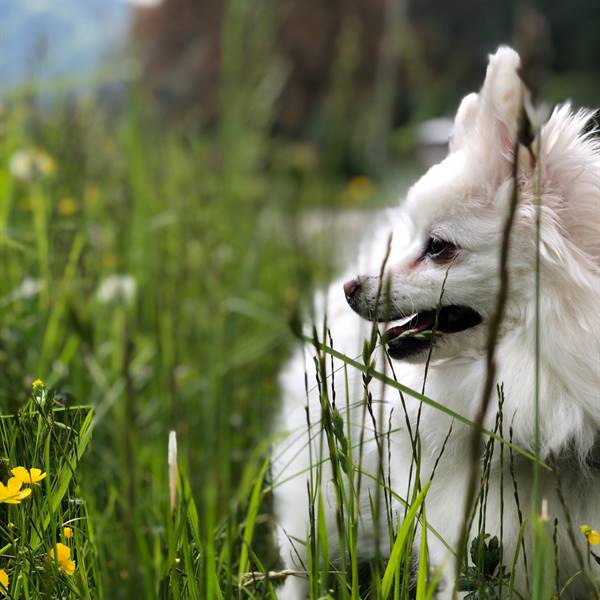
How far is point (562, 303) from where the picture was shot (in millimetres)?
1816

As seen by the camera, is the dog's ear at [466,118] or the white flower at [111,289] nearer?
the dog's ear at [466,118]

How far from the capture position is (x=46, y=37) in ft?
10.4

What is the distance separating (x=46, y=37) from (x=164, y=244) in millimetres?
971

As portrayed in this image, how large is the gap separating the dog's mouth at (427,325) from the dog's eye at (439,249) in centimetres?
12

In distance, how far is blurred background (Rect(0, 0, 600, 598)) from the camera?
6.43 feet

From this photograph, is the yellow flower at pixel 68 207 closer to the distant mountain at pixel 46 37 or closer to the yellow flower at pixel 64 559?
the distant mountain at pixel 46 37

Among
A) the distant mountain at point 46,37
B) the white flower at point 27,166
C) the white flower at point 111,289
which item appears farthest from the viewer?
the distant mountain at point 46,37

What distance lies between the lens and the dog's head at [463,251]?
6.12 ft

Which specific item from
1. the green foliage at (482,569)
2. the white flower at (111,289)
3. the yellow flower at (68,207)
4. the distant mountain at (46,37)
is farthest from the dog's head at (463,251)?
the distant mountain at (46,37)

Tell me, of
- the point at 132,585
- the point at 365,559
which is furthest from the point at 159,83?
the point at 132,585

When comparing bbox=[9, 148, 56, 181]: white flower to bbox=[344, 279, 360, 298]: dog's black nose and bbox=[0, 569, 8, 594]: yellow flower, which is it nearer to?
bbox=[344, 279, 360, 298]: dog's black nose

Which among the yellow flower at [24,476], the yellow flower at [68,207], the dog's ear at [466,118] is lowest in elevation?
the yellow flower at [24,476]

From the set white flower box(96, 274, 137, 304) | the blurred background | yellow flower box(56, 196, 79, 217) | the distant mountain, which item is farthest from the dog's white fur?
the distant mountain

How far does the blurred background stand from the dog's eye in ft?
0.98
